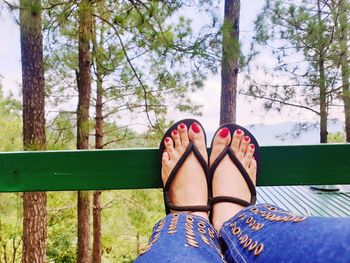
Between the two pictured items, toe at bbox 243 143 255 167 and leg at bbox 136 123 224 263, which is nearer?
leg at bbox 136 123 224 263

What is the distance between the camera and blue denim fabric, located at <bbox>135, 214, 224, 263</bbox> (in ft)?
1.88

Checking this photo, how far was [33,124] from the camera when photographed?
3.21m

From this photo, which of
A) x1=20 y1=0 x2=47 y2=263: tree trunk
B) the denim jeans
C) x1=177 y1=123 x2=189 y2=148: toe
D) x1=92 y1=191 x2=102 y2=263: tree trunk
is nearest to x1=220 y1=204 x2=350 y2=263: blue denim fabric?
the denim jeans

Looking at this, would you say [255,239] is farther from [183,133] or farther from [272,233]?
[183,133]

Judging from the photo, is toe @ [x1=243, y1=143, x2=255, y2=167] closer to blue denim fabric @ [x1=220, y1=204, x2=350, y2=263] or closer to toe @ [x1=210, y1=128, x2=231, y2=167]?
toe @ [x1=210, y1=128, x2=231, y2=167]

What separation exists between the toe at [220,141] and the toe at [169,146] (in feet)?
0.39

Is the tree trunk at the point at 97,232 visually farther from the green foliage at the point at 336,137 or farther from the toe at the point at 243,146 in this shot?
the toe at the point at 243,146

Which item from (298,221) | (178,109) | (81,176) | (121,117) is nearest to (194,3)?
(178,109)

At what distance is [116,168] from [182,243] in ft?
1.02

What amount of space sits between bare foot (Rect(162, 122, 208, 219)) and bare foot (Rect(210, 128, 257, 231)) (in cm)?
3

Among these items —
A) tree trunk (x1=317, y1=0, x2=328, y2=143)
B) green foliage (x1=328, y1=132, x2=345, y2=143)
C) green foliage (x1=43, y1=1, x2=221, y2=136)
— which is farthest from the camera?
green foliage (x1=328, y1=132, x2=345, y2=143)

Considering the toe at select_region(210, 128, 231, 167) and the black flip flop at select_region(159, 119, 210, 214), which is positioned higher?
the toe at select_region(210, 128, 231, 167)

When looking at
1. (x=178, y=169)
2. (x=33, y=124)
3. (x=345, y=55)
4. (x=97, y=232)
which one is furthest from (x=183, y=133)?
(x=97, y=232)

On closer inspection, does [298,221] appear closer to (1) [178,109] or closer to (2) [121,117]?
(1) [178,109]
